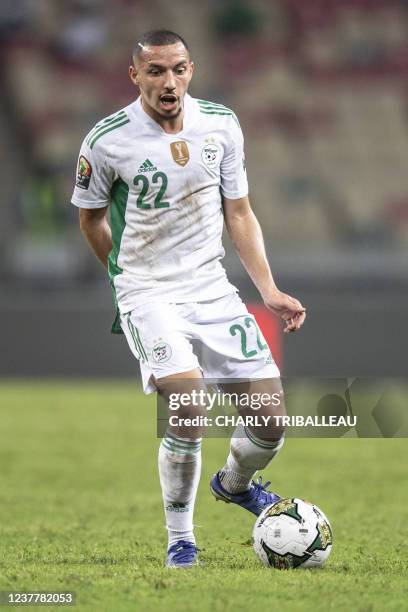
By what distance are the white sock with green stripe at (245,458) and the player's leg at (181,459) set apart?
388 millimetres

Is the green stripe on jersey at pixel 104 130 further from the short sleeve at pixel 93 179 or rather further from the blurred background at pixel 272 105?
the blurred background at pixel 272 105

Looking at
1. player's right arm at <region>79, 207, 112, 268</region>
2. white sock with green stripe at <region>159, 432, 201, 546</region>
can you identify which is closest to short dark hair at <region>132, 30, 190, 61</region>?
player's right arm at <region>79, 207, 112, 268</region>

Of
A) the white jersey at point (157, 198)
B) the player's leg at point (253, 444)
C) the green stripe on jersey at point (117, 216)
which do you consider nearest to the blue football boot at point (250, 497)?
the player's leg at point (253, 444)

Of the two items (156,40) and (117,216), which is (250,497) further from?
(156,40)

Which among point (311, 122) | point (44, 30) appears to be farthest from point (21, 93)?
point (311, 122)

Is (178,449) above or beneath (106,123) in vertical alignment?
beneath

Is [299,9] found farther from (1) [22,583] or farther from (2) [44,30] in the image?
(1) [22,583]

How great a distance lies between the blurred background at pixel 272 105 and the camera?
650 inches

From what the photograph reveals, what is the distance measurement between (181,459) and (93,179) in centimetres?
123

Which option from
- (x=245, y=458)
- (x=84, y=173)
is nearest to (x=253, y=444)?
(x=245, y=458)

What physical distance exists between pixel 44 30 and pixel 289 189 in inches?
222

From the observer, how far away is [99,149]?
4934mm

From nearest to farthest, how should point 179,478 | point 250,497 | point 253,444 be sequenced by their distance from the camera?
point 179,478 → point 253,444 → point 250,497

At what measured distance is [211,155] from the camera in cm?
503
